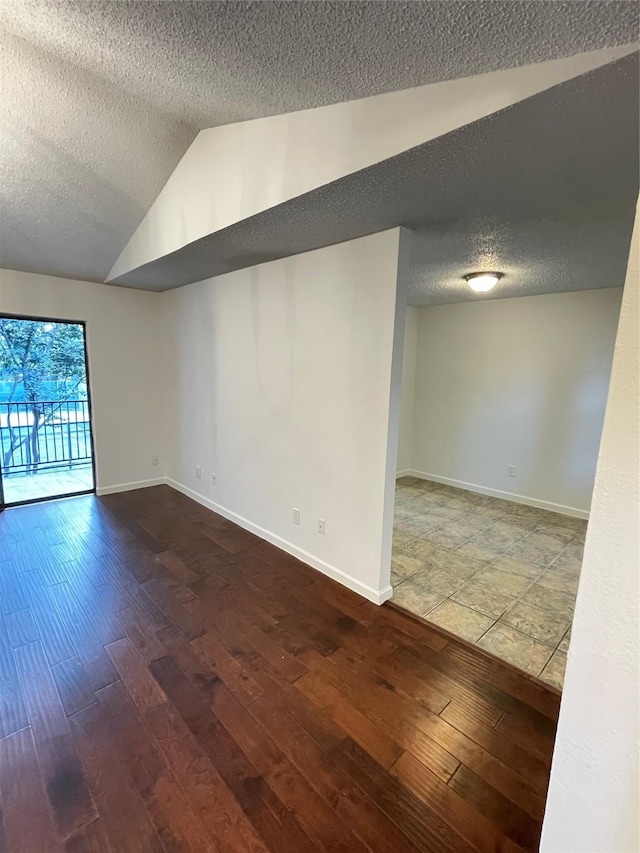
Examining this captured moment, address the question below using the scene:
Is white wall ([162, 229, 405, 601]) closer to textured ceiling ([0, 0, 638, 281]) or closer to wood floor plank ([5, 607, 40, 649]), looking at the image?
textured ceiling ([0, 0, 638, 281])

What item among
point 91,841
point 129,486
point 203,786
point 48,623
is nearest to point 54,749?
point 91,841

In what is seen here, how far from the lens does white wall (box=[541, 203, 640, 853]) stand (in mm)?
664

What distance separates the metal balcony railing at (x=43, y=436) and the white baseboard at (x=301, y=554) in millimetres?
1849

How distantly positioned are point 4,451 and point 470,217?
5623 millimetres

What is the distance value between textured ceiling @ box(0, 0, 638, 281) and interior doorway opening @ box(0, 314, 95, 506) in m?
1.66

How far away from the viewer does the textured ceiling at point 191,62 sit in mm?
1037

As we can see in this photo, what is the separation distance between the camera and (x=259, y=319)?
10.2 feet

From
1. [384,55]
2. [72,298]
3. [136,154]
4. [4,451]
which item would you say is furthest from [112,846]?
[4,451]

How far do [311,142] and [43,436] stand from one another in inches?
200

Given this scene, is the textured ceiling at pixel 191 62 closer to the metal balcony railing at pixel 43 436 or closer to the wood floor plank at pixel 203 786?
the wood floor plank at pixel 203 786

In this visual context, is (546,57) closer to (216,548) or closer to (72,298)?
(216,548)

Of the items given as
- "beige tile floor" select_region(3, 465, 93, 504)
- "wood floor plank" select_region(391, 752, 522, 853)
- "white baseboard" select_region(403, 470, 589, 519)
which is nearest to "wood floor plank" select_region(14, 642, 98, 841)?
"wood floor plank" select_region(391, 752, 522, 853)

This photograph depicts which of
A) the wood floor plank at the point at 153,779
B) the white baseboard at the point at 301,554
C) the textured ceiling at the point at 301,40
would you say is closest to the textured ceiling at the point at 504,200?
the textured ceiling at the point at 301,40

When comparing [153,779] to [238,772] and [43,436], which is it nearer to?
[238,772]
